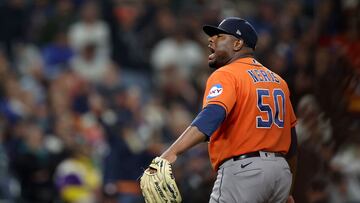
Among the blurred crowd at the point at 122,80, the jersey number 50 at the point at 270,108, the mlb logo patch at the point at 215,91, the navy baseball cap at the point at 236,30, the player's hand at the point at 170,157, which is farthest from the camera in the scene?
the blurred crowd at the point at 122,80

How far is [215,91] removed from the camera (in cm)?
548

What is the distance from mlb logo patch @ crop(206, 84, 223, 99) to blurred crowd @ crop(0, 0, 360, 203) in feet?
10.7

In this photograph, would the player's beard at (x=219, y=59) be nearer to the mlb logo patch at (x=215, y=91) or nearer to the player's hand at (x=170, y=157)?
the mlb logo patch at (x=215, y=91)

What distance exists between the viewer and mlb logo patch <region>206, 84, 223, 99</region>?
546cm

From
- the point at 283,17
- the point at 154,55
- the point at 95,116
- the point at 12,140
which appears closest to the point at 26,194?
the point at 12,140

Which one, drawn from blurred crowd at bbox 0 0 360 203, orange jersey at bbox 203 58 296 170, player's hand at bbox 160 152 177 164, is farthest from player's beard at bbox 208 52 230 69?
blurred crowd at bbox 0 0 360 203

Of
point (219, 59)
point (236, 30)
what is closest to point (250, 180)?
point (219, 59)

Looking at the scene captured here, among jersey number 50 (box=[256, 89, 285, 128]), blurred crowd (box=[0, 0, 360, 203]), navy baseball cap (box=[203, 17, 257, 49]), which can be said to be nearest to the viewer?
jersey number 50 (box=[256, 89, 285, 128])

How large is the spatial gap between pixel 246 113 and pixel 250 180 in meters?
0.44

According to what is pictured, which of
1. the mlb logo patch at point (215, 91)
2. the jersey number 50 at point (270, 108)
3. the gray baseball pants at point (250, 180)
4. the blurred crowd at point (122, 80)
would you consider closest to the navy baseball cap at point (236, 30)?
the jersey number 50 at point (270, 108)

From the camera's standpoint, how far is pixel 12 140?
1252 centimetres

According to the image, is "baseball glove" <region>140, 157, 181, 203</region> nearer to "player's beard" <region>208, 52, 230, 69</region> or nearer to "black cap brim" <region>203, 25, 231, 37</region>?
"player's beard" <region>208, 52, 230, 69</region>

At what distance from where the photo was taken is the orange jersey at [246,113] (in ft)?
18.3

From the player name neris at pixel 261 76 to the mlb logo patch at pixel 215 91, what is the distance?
342mm
